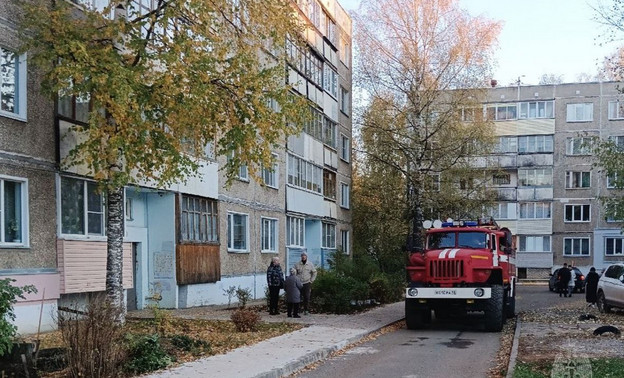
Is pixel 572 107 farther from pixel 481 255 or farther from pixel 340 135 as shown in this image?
pixel 481 255

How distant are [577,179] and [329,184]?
28.6m

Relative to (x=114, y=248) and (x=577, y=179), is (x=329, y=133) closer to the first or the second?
(x=114, y=248)

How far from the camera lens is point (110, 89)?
12750 millimetres

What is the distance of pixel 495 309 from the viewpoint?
17.3m

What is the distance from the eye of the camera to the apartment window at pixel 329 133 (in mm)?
36281

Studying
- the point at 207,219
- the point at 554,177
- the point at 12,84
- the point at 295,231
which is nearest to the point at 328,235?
the point at 295,231

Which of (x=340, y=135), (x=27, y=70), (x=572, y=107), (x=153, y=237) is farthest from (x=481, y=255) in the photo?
(x=572, y=107)

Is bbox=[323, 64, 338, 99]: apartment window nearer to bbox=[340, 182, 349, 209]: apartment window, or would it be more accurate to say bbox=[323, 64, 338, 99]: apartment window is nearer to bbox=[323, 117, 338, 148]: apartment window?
bbox=[323, 117, 338, 148]: apartment window

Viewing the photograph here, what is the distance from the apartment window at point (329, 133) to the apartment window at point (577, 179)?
89.1 feet

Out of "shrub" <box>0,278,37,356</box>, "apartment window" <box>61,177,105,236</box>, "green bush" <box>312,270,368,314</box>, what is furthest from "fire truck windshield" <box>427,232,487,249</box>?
"shrub" <box>0,278,37,356</box>

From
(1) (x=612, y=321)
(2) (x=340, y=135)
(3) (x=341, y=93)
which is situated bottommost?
(1) (x=612, y=321)

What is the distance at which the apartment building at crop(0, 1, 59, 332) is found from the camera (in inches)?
579

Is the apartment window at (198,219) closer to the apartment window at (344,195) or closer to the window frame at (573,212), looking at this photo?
the apartment window at (344,195)

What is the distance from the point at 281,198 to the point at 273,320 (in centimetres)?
1233
